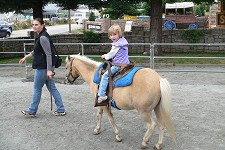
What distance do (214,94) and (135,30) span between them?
8.55 metres

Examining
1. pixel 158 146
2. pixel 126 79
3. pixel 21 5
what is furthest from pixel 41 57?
pixel 21 5

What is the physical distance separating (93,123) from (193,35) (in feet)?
35.9

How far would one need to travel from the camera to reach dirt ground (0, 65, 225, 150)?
5004 mm

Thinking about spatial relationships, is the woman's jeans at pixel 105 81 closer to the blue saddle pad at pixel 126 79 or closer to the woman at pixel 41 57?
the blue saddle pad at pixel 126 79

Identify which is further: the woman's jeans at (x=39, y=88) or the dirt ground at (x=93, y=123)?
the woman's jeans at (x=39, y=88)

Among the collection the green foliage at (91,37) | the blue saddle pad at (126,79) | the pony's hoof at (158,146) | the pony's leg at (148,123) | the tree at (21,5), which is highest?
the tree at (21,5)

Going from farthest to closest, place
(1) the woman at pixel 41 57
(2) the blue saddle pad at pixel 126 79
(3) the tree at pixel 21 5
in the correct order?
(3) the tree at pixel 21 5 → (1) the woman at pixel 41 57 → (2) the blue saddle pad at pixel 126 79

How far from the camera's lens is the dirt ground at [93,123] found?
5004 millimetres

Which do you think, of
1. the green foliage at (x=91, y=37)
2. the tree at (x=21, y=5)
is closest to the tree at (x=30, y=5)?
the tree at (x=21, y=5)

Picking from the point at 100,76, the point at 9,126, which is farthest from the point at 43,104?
the point at 100,76

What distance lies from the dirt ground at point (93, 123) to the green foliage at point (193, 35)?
6.83 meters

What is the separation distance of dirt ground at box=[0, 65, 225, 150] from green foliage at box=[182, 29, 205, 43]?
683cm

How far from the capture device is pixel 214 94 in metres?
7.98

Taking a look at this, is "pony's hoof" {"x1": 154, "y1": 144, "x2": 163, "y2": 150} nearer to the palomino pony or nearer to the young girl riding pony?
the palomino pony
